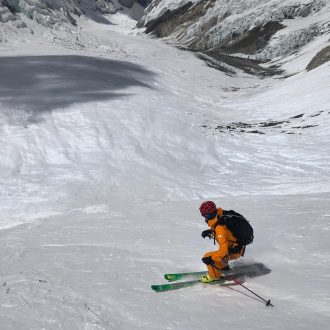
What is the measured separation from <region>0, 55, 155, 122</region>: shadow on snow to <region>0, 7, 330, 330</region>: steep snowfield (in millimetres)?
125

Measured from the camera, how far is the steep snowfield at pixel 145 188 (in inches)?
231

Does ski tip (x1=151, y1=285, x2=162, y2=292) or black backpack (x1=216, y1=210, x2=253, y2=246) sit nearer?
ski tip (x1=151, y1=285, x2=162, y2=292)

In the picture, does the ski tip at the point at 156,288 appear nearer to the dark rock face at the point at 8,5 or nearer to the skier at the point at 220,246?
the skier at the point at 220,246

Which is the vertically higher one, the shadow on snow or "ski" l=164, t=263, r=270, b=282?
"ski" l=164, t=263, r=270, b=282

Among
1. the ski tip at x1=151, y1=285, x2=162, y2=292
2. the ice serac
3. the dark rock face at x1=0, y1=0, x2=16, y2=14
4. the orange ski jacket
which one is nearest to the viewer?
the ski tip at x1=151, y1=285, x2=162, y2=292

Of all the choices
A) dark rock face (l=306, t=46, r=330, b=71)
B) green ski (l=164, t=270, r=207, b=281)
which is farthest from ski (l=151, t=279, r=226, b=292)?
dark rock face (l=306, t=46, r=330, b=71)

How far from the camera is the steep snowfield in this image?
19.3ft

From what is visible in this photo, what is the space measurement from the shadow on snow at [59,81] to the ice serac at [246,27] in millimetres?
18931

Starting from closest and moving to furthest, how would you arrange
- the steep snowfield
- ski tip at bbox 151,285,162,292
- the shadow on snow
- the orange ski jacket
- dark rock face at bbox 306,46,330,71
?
the steep snowfield < ski tip at bbox 151,285,162,292 < the orange ski jacket < the shadow on snow < dark rock face at bbox 306,46,330,71

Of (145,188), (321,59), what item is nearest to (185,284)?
(145,188)

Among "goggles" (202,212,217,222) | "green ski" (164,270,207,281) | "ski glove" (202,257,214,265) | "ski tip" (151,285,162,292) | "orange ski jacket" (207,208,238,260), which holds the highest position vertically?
"goggles" (202,212,217,222)

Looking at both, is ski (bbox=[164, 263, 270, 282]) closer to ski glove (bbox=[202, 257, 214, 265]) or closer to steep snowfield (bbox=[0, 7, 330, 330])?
steep snowfield (bbox=[0, 7, 330, 330])

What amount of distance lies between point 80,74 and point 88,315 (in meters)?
24.8

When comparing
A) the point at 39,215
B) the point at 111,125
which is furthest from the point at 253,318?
the point at 111,125
